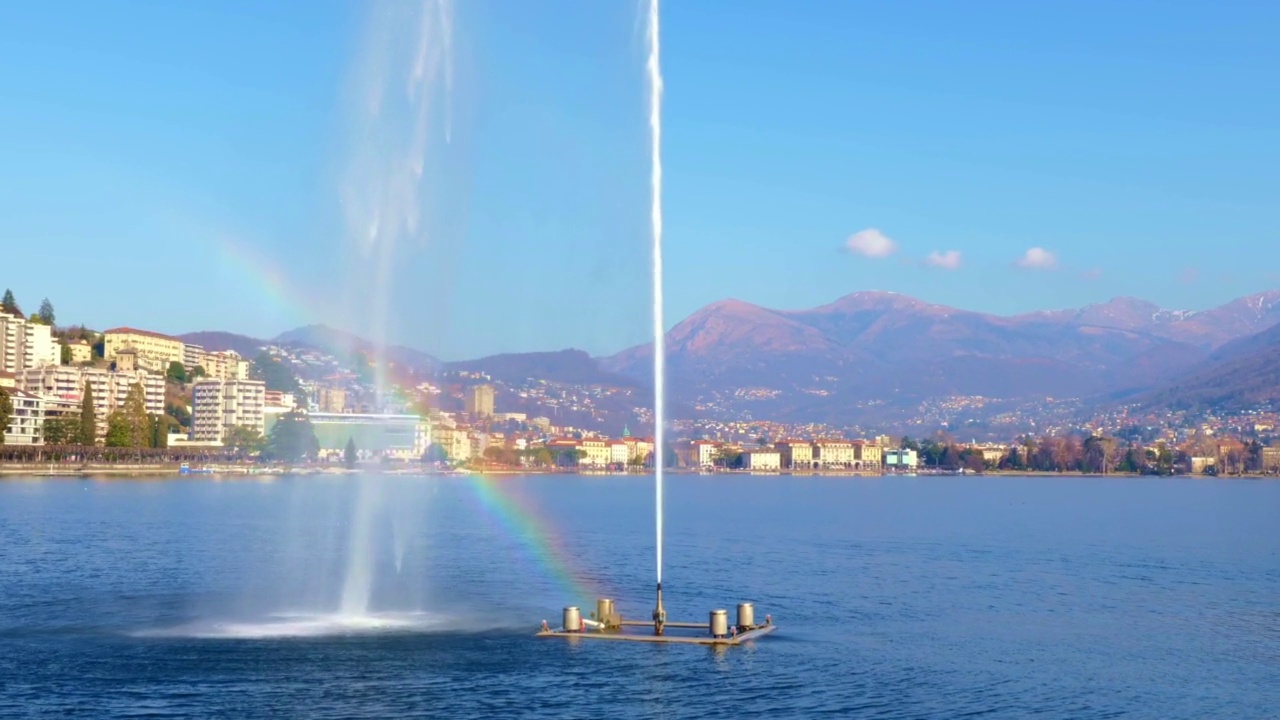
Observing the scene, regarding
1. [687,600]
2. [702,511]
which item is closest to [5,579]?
[687,600]

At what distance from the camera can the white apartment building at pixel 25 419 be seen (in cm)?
17088

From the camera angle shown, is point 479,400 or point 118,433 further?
point 118,433

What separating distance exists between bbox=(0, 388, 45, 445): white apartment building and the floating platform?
151246 mm

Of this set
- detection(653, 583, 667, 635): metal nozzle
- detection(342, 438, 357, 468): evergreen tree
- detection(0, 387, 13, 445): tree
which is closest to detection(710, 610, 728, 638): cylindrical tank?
detection(653, 583, 667, 635): metal nozzle

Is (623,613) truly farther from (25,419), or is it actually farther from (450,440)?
(25,419)

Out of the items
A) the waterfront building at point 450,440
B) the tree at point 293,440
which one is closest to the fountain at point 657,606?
the waterfront building at point 450,440

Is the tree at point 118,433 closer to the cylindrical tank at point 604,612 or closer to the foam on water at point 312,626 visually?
the foam on water at point 312,626

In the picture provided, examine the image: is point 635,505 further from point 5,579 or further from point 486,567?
point 5,579

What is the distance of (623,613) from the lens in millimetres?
40312

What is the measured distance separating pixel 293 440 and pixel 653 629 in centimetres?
15438

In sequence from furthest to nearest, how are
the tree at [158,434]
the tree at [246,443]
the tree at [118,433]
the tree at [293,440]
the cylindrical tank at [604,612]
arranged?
→ the tree at [246,443] < the tree at [158,434] < the tree at [293,440] < the tree at [118,433] < the cylindrical tank at [604,612]

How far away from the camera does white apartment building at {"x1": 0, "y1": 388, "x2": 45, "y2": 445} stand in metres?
171

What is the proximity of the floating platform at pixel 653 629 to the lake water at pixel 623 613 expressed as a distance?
25.7 inches

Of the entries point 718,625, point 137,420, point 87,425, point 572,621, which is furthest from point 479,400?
point 718,625
